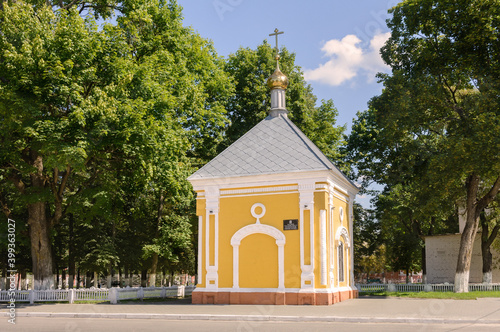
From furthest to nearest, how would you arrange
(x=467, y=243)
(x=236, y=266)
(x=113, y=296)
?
(x=467, y=243) < (x=113, y=296) < (x=236, y=266)

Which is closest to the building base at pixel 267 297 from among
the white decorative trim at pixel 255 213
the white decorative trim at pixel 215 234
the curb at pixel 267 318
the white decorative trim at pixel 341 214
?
the white decorative trim at pixel 215 234

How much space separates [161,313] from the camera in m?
15.8

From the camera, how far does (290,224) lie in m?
20.0

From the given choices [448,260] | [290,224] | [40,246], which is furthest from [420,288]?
[40,246]

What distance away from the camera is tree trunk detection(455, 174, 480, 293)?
2689 centimetres

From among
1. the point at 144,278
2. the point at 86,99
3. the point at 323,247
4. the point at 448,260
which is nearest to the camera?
the point at 323,247

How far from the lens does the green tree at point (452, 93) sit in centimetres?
2439

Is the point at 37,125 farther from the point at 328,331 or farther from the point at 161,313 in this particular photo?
the point at 328,331

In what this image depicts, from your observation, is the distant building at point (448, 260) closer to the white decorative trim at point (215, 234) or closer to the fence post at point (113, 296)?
the white decorative trim at point (215, 234)

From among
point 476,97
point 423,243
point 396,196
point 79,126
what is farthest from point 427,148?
point 79,126

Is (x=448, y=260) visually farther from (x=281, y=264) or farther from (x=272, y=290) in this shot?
(x=272, y=290)

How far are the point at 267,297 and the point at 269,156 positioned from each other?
5709 mm

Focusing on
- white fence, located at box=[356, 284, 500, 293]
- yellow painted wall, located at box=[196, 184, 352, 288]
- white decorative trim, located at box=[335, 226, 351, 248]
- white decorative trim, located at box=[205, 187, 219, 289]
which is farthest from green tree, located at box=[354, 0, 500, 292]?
white decorative trim, located at box=[205, 187, 219, 289]

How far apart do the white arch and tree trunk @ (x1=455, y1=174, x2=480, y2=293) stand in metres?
12.3
